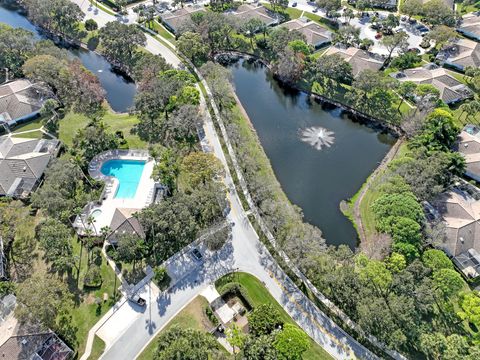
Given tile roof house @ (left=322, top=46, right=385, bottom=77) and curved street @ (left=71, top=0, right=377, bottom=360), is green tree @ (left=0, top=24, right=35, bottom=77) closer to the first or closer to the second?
curved street @ (left=71, top=0, right=377, bottom=360)

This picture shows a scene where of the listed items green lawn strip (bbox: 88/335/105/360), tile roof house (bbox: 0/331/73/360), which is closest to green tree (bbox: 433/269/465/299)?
Answer: green lawn strip (bbox: 88/335/105/360)

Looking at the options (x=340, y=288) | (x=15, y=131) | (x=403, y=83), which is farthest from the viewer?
(x=403, y=83)

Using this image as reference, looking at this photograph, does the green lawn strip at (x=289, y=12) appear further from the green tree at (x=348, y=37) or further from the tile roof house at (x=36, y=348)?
the tile roof house at (x=36, y=348)

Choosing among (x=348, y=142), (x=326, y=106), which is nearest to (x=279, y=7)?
(x=326, y=106)

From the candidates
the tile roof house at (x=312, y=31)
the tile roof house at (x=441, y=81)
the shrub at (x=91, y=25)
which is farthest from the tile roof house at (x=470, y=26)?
the shrub at (x=91, y=25)

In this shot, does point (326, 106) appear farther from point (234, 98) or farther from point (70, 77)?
point (70, 77)

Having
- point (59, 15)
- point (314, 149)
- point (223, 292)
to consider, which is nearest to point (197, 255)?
point (223, 292)

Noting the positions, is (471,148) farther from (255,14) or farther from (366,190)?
(255,14)

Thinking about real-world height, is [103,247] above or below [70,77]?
below
